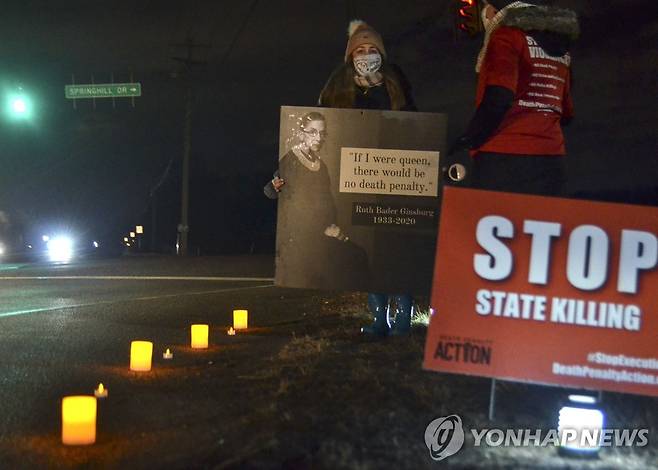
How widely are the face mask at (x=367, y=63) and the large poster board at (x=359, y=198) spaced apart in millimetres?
642

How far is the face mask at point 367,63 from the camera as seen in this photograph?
9.15 m

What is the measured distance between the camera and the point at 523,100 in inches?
274

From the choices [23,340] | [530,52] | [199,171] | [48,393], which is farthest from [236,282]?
[199,171]

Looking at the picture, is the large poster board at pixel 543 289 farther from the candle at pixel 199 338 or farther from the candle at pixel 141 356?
the candle at pixel 199 338

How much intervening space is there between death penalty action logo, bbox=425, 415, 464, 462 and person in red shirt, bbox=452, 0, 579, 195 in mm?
1885

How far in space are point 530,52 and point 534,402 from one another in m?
2.39

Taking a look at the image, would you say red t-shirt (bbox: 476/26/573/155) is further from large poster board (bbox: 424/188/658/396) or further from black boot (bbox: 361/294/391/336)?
black boot (bbox: 361/294/391/336)

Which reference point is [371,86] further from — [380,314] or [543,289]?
[543,289]

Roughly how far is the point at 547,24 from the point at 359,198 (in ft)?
8.62

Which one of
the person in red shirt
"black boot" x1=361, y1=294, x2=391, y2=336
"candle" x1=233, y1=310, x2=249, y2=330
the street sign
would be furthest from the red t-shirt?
the street sign

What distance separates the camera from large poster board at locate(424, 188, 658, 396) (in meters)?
5.57

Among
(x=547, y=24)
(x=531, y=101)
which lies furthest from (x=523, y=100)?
(x=547, y=24)

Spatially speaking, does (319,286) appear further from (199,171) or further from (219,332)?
(199,171)

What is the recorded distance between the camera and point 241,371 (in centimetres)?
824
